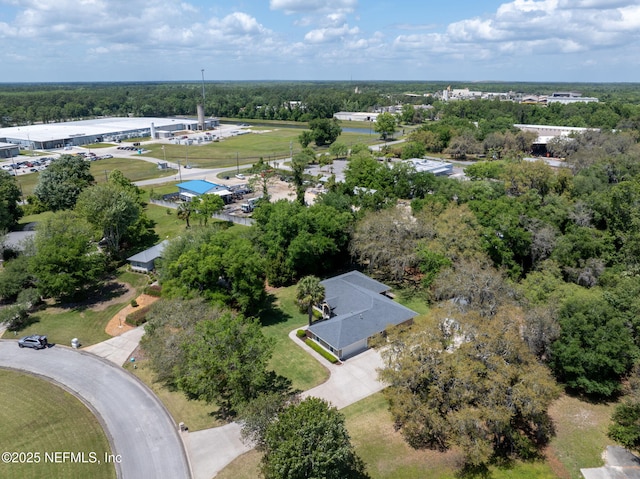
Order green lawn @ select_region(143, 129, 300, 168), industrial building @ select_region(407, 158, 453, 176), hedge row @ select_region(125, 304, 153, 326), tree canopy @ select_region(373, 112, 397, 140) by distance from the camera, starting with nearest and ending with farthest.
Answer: hedge row @ select_region(125, 304, 153, 326) < industrial building @ select_region(407, 158, 453, 176) < green lawn @ select_region(143, 129, 300, 168) < tree canopy @ select_region(373, 112, 397, 140)

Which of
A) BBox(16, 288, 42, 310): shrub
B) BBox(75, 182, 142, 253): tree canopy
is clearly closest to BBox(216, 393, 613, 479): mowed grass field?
BBox(16, 288, 42, 310): shrub

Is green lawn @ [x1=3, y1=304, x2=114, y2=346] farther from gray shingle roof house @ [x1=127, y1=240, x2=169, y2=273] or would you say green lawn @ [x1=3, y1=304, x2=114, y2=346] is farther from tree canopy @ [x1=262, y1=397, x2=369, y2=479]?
tree canopy @ [x1=262, y1=397, x2=369, y2=479]

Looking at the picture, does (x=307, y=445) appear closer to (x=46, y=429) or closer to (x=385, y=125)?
(x=46, y=429)

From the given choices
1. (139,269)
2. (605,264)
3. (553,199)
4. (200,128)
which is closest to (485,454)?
(605,264)

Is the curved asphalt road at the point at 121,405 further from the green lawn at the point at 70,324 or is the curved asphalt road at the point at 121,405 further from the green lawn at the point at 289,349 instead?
the green lawn at the point at 289,349

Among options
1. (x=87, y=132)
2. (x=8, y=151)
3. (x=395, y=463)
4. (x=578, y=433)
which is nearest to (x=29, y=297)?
(x=395, y=463)
